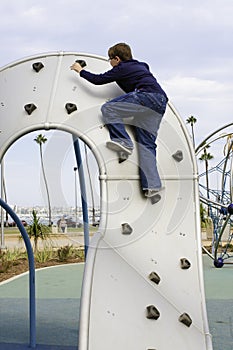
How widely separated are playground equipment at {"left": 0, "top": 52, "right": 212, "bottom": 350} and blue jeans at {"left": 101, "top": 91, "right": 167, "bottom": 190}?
0.08 m

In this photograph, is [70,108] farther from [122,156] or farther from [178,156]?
[178,156]

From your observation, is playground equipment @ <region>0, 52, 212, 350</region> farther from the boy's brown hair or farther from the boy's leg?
the boy's brown hair

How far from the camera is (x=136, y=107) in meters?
4.78

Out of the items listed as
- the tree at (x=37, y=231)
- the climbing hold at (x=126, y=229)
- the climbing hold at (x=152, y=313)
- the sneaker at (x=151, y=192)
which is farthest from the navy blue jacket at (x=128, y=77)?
the tree at (x=37, y=231)

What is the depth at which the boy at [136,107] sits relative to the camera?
4637 mm

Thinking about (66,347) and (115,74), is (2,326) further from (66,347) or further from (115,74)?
(115,74)

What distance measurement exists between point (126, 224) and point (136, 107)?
1.00 m

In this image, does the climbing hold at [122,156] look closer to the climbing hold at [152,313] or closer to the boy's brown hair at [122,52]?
the boy's brown hair at [122,52]

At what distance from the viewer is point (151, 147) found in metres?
4.72

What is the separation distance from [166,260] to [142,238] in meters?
0.25

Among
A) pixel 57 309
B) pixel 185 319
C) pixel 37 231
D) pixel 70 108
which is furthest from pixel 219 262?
pixel 70 108

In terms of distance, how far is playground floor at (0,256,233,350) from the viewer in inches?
235

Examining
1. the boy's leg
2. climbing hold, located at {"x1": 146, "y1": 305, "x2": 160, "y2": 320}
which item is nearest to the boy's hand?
the boy's leg

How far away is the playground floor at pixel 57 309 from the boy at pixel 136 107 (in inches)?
81.9
